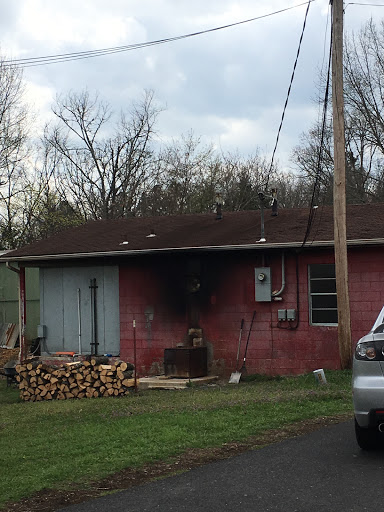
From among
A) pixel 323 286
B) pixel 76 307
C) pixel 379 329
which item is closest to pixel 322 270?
pixel 323 286

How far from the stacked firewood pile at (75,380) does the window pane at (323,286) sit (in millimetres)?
4452

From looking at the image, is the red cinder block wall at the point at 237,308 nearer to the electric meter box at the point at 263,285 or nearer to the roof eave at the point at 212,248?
the electric meter box at the point at 263,285

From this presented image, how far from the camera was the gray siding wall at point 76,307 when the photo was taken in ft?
63.6

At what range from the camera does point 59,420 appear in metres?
12.8

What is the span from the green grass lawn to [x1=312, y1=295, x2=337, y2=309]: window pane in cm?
201

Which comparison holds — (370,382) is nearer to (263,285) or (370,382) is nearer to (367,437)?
(367,437)

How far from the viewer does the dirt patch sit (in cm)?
684

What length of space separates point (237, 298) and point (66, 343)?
16.1 ft

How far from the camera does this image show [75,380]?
54.4ft

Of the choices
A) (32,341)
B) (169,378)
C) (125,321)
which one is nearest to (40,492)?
(169,378)

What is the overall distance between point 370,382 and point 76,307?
1310 cm

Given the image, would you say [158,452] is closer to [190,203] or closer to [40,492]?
[40,492]

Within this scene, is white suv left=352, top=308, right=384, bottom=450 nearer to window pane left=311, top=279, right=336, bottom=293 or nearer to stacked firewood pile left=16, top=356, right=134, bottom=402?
stacked firewood pile left=16, top=356, right=134, bottom=402

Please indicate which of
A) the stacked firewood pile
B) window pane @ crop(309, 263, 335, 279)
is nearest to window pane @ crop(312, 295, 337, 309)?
window pane @ crop(309, 263, 335, 279)
